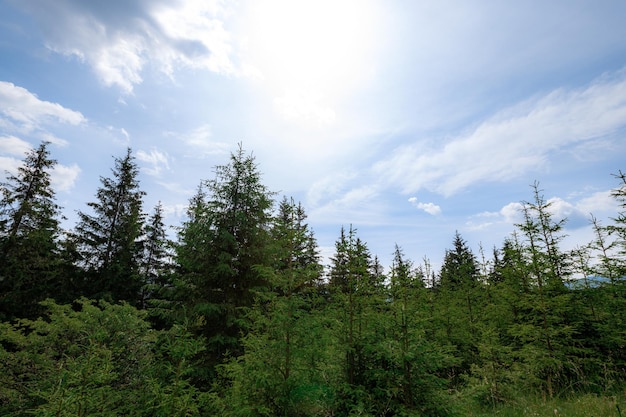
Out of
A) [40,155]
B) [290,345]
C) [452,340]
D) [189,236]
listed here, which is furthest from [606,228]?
[40,155]

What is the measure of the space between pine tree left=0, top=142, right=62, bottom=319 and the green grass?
942 inches

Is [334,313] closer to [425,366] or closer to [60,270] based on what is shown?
[425,366]

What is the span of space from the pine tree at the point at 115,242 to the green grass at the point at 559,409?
2102cm

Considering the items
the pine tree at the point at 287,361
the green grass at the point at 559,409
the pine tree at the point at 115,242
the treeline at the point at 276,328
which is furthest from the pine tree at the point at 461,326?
the pine tree at the point at 115,242

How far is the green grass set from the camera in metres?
5.57

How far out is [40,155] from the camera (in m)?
19.6

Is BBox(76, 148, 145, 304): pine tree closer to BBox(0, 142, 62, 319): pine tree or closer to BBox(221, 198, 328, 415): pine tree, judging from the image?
BBox(0, 142, 62, 319): pine tree

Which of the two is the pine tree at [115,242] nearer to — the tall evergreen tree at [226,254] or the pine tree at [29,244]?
the pine tree at [29,244]

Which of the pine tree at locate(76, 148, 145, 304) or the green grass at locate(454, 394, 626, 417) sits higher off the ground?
the pine tree at locate(76, 148, 145, 304)

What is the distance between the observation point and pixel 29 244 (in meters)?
18.2

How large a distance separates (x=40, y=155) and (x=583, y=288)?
102 feet

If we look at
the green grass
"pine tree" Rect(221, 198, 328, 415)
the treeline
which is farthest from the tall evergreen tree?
the green grass

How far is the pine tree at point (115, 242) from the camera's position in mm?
20859

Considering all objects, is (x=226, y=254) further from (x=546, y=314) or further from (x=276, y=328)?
(x=546, y=314)
